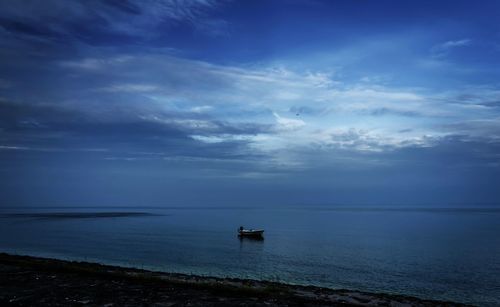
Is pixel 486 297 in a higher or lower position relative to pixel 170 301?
lower

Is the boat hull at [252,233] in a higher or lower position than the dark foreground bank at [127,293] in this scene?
Result: lower

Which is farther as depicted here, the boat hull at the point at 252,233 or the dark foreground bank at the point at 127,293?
the boat hull at the point at 252,233

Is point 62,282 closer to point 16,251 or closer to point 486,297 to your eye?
point 486,297

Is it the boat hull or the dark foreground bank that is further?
the boat hull

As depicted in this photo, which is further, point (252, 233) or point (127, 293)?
point (252, 233)

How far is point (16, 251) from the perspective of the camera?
186ft

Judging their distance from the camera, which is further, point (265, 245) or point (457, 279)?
point (265, 245)

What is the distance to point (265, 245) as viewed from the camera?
7150 centimetres

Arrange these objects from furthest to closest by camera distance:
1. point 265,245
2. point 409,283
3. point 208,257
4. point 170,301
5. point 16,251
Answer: point 265,245 → point 16,251 → point 208,257 → point 409,283 → point 170,301

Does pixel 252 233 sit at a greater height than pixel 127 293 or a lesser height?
lesser

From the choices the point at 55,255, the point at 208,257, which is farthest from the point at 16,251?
the point at 208,257

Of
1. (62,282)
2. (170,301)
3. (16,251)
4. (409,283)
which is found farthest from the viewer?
(16,251)

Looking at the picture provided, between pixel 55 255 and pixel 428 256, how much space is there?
5048cm

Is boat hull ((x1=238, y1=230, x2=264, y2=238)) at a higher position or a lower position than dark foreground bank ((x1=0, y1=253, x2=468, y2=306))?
lower
